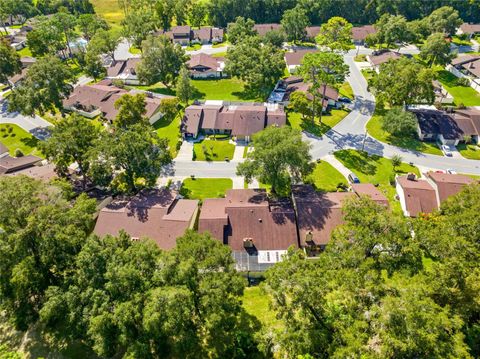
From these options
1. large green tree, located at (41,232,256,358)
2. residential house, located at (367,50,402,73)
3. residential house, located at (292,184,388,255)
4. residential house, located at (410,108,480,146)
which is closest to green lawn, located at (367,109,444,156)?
residential house, located at (410,108,480,146)

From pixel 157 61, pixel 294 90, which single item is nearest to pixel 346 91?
pixel 294 90

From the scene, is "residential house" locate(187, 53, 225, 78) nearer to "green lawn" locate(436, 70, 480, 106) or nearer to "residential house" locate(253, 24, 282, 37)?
"residential house" locate(253, 24, 282, 37)

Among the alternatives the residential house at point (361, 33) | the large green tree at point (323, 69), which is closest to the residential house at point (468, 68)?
the residential house at point (361, 33)

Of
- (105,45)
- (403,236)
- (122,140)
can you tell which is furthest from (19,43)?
(403,236)

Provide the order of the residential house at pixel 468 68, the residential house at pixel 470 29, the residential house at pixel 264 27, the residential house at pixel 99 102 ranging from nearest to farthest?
1. the residential house at pixel 99 102
2. the residential house at pixel 468 68
3. the residential house at pixel 470 29
4. the residential house at pixel 264 27

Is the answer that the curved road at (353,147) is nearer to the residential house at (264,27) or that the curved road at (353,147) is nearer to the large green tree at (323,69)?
the large green tree at (323,69)

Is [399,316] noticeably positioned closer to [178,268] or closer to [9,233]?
[178,268]

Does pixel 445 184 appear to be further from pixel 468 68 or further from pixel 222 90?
pixel 222 90
